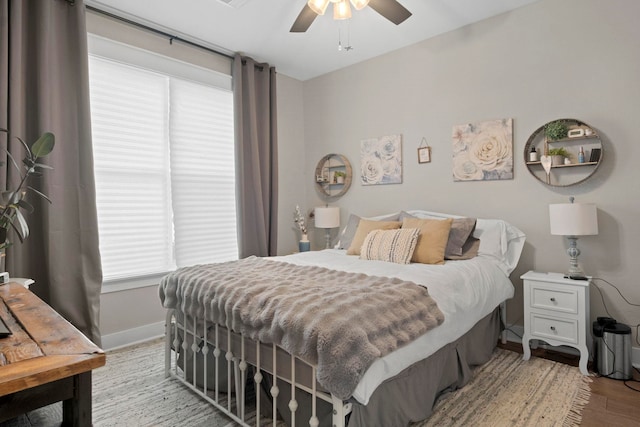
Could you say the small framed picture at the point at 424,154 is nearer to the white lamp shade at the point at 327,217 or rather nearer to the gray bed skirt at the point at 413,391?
the white lamp shade at the point at 327,217

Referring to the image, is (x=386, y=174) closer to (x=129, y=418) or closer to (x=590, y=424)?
(x=590, y=424)

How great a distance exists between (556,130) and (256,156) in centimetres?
279

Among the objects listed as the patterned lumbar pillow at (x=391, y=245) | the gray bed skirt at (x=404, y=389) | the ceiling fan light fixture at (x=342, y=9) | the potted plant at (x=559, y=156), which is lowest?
the gray bed skirt at (x=404, y=389)

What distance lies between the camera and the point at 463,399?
2055 millimetres

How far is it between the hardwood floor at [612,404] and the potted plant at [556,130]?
1.73 meters

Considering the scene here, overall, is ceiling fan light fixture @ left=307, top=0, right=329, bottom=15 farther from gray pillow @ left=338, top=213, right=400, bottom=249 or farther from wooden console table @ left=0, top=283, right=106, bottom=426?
wooden console table @ left=0, top=283, right=106, bottom=426

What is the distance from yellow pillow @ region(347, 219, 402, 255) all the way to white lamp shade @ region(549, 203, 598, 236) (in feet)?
3.99

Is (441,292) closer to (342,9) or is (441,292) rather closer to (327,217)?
(342,9)

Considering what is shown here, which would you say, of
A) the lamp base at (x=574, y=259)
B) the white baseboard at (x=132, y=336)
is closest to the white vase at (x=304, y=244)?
the white baseboard at (x=132, y=336)

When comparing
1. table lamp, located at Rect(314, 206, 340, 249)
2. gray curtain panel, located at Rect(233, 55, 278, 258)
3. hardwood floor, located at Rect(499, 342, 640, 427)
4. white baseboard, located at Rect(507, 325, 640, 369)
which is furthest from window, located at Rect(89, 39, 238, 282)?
hardwood floor, located at Rect(499, 342, 640, 427)

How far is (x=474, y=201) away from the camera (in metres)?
3.23

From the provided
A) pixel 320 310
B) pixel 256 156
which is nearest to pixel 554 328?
pixel 320 310

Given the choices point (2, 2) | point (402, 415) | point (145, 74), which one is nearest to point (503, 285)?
point (402, 415)

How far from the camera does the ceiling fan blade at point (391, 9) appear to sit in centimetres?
234
